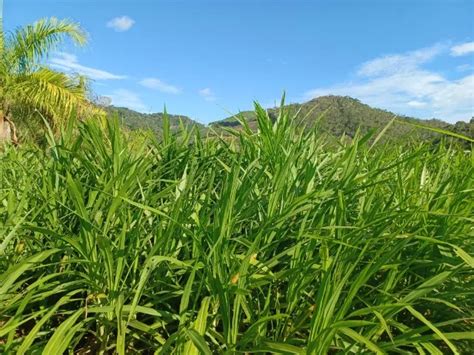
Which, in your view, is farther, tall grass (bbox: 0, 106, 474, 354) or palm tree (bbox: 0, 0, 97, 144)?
palm tree (bbox: 0, 0, 97, 144)

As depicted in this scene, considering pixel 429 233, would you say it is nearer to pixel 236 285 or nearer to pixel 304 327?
pixel 304 327

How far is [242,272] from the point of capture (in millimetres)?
899

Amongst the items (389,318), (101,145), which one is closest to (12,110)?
(101,145)

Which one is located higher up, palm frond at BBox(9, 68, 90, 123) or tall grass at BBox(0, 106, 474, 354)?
palm frond at BBox(9, 68, 90, 123)

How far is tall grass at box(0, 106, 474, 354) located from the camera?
88cm

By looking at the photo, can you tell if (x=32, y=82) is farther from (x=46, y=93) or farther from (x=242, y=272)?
(x=242, y=272)

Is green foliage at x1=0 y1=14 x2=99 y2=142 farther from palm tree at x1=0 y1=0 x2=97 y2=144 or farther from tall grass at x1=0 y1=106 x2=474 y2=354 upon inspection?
tall grass at x1=0 y1=106 x2=474 y2=354

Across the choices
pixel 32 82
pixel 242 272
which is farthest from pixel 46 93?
pixel 242 272

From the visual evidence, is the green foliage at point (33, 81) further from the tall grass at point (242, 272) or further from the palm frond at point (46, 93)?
the tall grass at point (242, 272)

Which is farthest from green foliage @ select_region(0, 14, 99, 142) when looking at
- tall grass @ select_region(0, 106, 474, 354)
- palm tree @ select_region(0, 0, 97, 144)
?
tall grass @ select_region(0, 106, 474, 354)

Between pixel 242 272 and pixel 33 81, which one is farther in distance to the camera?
pixel 33 81

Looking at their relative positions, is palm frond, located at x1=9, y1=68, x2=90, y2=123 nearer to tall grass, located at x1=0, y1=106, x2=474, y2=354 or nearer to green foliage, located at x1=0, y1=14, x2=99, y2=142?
green foliage, located at x1=0, y1=14, x2=99, y2=142

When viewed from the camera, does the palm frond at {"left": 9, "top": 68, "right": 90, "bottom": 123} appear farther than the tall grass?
Yes

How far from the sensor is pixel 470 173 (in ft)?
3.97
